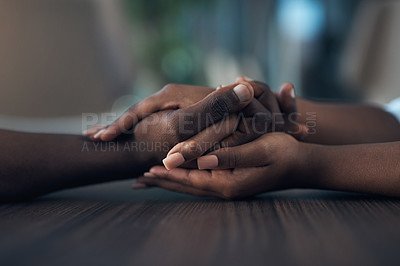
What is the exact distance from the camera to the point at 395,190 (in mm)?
526

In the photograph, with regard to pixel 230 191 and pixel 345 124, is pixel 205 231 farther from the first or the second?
pixel 345 124

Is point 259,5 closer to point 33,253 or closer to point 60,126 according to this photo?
point 60,126

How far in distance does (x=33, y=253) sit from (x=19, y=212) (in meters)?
0.20

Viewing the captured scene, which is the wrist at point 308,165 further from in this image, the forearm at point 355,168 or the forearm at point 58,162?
the forearm at point 58,162

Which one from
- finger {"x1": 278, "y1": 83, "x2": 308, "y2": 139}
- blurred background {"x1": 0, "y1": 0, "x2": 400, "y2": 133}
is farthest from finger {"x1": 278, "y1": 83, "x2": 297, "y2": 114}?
blurred background {"x1": 0, "y1": 0, "x2": 400, "y2": 133}

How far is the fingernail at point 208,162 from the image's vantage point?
55 centimetres

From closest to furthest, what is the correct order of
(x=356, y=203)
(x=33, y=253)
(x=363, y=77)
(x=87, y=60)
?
(x=33, y=253) < (x=356, y=203) < (x=87, y=60) < (x=363, y=77)

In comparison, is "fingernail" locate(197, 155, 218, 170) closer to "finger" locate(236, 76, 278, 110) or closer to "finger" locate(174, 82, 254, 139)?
"finger" locate(174, 82, 254, 139)

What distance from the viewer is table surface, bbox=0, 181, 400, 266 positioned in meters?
0.32

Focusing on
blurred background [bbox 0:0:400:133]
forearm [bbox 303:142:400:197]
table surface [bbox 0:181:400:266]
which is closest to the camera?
table surface [bbox 0:181:400:266]

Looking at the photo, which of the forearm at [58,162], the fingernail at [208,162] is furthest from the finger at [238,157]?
the forearm at [58,162]

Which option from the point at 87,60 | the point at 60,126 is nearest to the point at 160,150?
the point at 60,126

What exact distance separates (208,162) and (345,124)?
0.36 m

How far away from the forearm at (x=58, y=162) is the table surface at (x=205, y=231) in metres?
0.04
